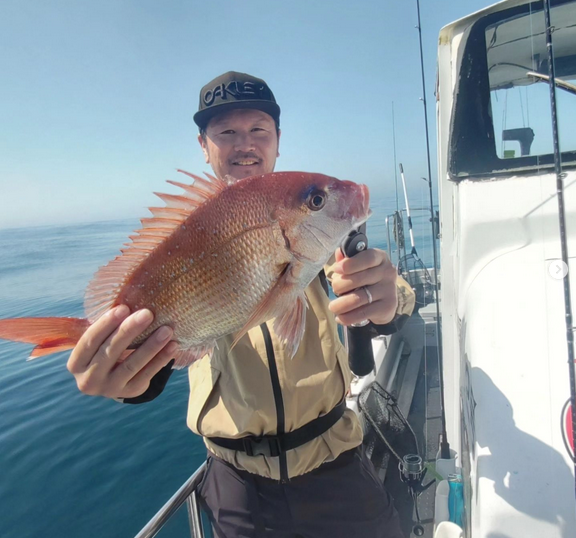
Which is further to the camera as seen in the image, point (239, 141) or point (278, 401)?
point (239, 141)

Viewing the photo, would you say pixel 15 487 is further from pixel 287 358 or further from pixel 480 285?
pixel 480 285

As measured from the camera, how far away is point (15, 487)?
4395mm

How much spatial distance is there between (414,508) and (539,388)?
101 inches

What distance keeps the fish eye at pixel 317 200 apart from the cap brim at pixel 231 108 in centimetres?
79

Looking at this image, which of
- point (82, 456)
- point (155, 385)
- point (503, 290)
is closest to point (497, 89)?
point (503, 290)

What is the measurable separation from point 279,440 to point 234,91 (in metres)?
1.64

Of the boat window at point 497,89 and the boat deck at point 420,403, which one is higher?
the boat window at point 497,89

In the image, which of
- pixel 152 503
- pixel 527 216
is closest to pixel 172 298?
pixel 527 216

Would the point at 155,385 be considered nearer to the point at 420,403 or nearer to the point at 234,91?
the point at 234,91

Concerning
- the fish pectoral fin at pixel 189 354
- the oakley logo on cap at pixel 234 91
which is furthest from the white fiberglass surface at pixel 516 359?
the oakley logo on cap at pixel 234 91

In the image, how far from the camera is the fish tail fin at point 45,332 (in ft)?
3.81

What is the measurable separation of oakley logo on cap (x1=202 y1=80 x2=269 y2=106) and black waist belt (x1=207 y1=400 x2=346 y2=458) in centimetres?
157

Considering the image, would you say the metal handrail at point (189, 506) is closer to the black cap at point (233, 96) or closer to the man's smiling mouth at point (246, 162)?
the man's smiling mouth at point (246, 162)

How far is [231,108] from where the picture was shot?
1.80 meters
